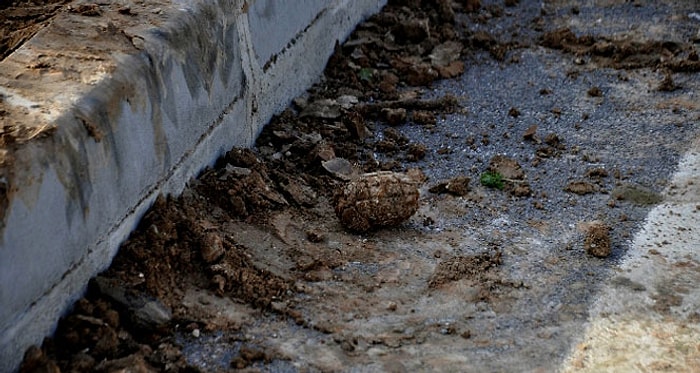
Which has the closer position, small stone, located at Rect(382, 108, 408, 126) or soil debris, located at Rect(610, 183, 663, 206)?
soil debris, located at Rect(610, 183, 663, 206)

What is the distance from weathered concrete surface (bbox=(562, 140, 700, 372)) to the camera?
3.86 metres

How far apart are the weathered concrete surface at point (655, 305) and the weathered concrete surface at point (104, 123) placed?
6.33 ft

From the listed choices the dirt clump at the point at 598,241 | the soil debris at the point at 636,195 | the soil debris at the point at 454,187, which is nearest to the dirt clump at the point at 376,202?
the soil debris at the point at 454,187

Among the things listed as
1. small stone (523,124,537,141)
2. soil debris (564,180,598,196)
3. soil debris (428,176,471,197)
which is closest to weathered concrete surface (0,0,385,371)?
soil debris (428,176,471,197)

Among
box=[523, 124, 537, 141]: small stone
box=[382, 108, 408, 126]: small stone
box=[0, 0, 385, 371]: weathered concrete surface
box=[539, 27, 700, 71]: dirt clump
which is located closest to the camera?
box=[0, 0, 385, 371]: weathered concrete surface

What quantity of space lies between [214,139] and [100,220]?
1.17m

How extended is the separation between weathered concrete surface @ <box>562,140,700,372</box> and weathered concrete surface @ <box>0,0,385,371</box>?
1.93 meters

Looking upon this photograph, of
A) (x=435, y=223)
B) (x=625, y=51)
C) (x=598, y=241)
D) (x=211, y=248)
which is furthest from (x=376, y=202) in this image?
(x=625, y=51)

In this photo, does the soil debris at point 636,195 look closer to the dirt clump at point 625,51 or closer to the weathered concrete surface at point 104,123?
the dirt clump at point 625,51

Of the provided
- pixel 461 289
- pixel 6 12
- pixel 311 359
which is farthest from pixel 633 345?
pixel 6 12

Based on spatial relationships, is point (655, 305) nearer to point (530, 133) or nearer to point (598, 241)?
point (598, 241)

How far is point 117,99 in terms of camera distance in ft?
13.2

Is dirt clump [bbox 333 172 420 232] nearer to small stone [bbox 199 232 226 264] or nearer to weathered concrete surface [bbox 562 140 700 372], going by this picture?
small stone [bbox 199 232 226 264]

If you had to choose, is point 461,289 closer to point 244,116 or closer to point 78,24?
point 244,116
